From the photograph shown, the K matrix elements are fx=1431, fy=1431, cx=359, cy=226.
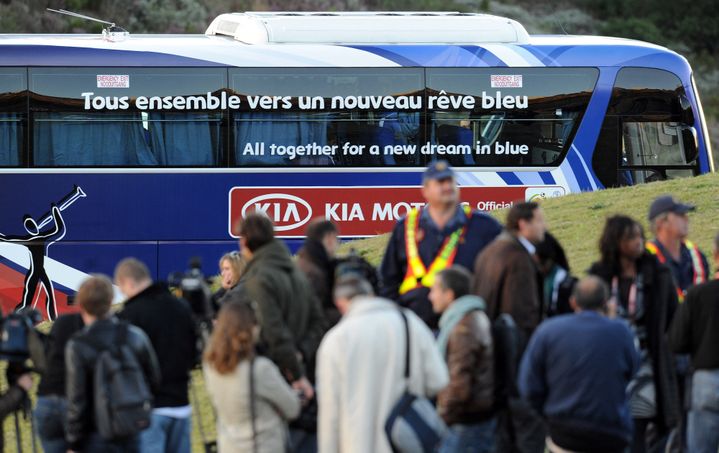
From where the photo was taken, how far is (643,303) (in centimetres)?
865

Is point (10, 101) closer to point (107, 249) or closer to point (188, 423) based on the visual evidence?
point (107, 249)

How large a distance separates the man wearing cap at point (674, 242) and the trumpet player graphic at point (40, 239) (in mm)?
10938

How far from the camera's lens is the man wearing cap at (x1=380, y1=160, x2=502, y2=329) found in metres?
8.87

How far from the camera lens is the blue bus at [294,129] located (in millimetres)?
18750

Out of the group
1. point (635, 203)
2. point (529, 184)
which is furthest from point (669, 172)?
point (635, 203)

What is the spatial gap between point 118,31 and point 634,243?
1217 cm

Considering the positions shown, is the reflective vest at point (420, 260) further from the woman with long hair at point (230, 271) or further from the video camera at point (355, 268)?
the woman with long hair at point (230, 271)

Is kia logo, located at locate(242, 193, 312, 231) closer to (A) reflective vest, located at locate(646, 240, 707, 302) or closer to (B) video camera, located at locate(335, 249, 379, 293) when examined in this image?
(B) video camera, located at locate(335, 249, 379, 293)

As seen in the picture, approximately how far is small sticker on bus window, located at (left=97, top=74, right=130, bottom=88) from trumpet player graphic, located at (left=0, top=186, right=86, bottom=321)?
Result: 55.2 inches

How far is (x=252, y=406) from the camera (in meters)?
7.74

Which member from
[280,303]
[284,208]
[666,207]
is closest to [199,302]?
[280,303]

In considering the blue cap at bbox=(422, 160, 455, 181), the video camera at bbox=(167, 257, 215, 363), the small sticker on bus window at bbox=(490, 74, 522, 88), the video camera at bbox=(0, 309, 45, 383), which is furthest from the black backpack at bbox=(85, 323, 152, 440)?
the small sticker on bus window at bbox=(490, 74, 522, 88)

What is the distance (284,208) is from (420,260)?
10.1 metres

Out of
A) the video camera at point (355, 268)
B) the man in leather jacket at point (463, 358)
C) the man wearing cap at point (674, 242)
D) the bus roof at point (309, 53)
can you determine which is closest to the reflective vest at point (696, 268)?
the man wearing cap at point (674, 242)
